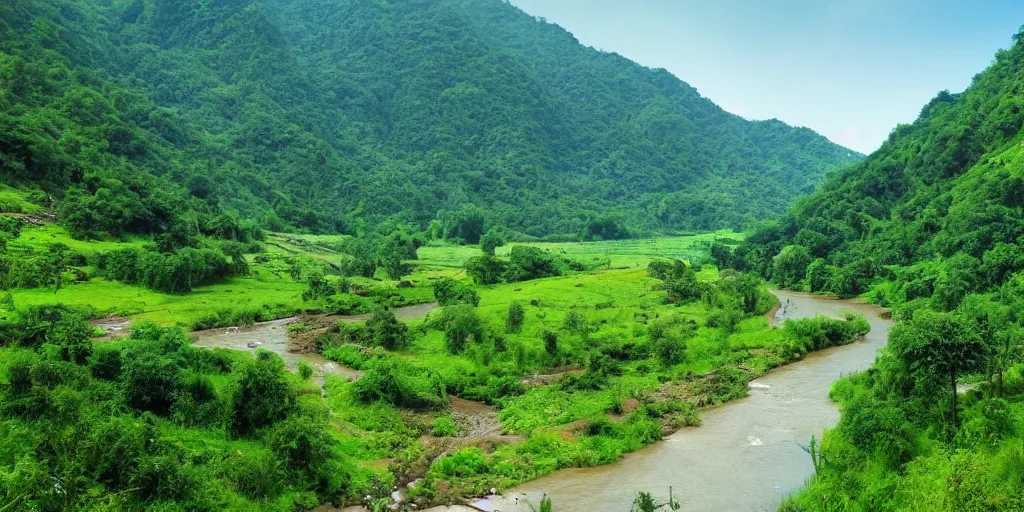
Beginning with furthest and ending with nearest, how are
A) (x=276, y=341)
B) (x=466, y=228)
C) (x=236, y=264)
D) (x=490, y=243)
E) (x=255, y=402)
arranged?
(x=466, y=228) → (x=490, y=243) → (x=236, y=264) → (x=276, y=341) → (x=255, y=402)

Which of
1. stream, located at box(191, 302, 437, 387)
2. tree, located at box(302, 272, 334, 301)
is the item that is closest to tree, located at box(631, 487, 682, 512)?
stream, located at box(191, 302, 437, 387)

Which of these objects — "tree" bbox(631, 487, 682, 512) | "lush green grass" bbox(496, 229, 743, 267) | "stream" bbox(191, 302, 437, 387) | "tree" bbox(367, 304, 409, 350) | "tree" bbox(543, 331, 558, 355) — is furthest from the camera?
"lush green grass" bbox(496, 229, 743, 267)

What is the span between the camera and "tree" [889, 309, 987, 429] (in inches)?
902

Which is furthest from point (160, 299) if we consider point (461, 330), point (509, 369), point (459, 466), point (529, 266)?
point (529, 266)

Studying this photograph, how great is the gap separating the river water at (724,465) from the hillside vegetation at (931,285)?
5.93 feet

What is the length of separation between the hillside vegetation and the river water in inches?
71.1

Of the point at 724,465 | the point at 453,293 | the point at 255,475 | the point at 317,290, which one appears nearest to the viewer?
the point at 255,475

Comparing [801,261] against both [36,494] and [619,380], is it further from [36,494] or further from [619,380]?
[36,494]

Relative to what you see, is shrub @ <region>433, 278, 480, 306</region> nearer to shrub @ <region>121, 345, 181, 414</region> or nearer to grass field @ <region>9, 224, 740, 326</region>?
grass field @ <region>9, 224, 740, 326</region>

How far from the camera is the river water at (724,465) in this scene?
25.0m

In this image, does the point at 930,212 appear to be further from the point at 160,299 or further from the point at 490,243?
the point at 160,299

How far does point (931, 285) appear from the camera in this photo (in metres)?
60.5

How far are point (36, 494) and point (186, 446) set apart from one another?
5973 millimetres

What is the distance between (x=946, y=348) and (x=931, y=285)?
44039mm
